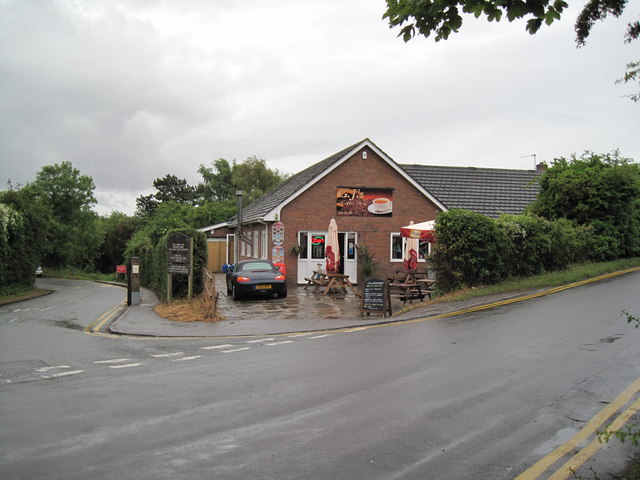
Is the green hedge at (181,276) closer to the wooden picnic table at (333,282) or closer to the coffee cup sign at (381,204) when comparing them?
the wooden picnic table at (333,282)

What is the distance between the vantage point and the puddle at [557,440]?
4.55m

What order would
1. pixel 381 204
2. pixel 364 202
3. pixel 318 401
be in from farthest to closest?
pixel 381 204 → pixel 364 202 → pixel 318 401

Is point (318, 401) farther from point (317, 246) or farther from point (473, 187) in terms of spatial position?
point (473, 187)

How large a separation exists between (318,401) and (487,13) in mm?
4342

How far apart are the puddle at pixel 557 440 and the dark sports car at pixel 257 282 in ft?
45.2

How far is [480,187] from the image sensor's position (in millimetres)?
29797

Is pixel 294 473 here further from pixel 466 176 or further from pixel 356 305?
pixel 466 176

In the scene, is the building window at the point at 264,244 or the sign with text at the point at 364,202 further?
the building window at the point at 264,244

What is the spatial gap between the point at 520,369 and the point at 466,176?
24622mm

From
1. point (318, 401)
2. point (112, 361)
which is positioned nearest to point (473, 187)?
point (112, 361)

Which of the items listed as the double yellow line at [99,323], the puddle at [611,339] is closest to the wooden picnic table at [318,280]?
the double yellow line at [99,323]

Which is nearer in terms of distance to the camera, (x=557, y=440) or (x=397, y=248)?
(x=557, y=440)

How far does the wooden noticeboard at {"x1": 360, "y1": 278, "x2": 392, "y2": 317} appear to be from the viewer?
13.9 m

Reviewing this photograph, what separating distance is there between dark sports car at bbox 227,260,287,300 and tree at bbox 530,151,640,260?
1080cm
